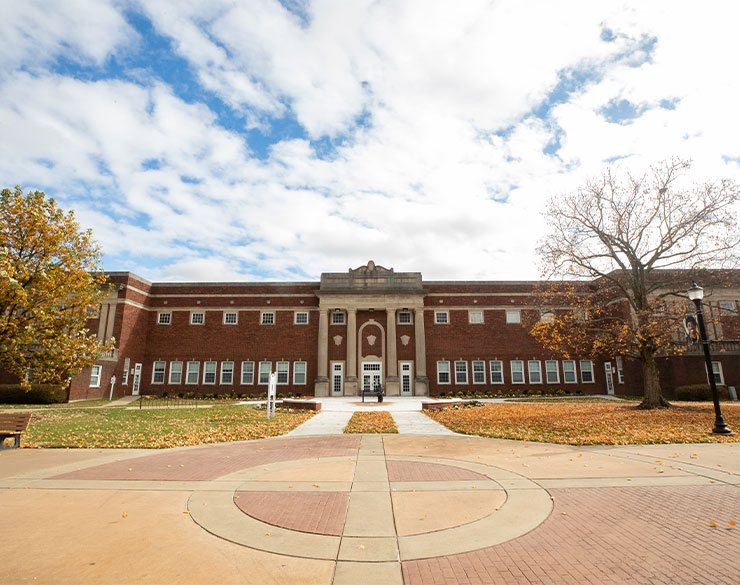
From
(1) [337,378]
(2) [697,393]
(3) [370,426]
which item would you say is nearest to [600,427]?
(3) [370,426]

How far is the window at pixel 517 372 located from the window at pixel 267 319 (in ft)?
73.9

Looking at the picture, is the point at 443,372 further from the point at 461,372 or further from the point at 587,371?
the point at 587,371

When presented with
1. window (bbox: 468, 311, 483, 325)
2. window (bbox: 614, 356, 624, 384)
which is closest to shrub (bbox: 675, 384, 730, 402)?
window (bbox: 614, 356, 624, 384)

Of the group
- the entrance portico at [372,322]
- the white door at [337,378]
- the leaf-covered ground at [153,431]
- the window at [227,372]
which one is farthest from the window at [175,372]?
the leaf-covered ground at [153,431]

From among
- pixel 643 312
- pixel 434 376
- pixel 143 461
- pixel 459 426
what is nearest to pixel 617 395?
pixel 434 376

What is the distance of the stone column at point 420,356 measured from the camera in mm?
38344

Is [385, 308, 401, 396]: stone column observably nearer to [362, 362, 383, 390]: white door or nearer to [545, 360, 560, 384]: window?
[362, 362, 383, 390]: white door

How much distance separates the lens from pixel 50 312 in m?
16.2

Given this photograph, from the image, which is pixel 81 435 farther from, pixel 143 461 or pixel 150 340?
pixel 150 340

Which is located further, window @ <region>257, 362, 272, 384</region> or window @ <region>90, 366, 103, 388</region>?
window @ <region>257, 362, 272, 384</region>

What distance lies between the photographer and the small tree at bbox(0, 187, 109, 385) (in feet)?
50.8

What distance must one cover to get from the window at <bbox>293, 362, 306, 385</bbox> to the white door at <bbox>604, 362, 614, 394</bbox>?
89.7 ft

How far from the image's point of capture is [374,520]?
18.1ft

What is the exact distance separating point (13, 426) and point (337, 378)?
29166 mm
